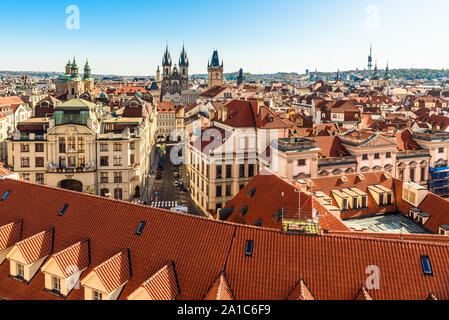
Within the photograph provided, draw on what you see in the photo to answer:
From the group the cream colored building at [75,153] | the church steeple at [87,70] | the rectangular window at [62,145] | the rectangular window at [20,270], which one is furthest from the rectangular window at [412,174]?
the church steeple at [87,70]

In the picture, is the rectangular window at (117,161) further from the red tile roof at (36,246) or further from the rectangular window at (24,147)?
the red tile roof at (36,246)

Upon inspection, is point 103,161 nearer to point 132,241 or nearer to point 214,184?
point 214,184

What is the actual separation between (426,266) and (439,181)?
49.4m

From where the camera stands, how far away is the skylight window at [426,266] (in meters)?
20.2

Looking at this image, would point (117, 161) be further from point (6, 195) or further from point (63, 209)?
point (63, 209)

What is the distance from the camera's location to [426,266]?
20453mm

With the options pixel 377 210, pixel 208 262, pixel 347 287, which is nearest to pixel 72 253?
pixel 208 262

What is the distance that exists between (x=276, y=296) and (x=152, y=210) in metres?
9.93

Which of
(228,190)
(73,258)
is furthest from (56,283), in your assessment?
(228,190)

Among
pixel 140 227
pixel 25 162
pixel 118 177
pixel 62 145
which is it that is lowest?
pixel 118 177

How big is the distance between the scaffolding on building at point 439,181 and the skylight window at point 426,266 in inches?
1889

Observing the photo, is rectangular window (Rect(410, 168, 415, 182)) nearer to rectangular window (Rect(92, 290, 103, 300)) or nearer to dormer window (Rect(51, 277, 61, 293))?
rectangular window (Rect(92, 290, 103, 300))

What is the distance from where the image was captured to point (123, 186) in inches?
2606

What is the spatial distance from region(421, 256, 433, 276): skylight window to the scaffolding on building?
47988 millimetres
